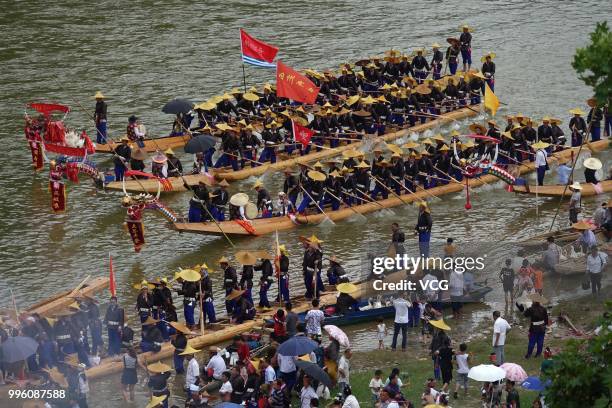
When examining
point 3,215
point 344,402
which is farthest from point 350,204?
point 344,402

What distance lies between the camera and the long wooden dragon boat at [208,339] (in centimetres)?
2398

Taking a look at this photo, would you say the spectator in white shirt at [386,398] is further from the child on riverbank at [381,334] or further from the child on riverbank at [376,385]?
the child on riverbank at [381,334]

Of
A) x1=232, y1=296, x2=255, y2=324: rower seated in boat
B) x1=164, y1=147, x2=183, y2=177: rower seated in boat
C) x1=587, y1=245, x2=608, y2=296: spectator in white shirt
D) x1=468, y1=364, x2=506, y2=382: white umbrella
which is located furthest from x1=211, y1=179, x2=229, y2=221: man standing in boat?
x1=468, y1=364, x2=506, y2=382: white umbrella

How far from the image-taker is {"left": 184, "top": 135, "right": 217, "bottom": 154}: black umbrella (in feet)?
106

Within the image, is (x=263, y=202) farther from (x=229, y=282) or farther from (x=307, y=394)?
(x=307, y=394)

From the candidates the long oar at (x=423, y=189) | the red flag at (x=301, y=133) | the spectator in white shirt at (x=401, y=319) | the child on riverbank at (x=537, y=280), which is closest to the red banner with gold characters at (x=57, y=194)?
the red flag at (x=301, y=133)

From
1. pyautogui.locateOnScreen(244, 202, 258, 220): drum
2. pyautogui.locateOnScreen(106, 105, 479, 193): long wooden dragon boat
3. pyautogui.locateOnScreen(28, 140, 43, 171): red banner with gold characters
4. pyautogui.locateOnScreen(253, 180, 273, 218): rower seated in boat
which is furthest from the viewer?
pyautogui.locateOnScreen(28, 140, 43, 171): red banner with gold characters

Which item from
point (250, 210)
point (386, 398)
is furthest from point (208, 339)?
point (250, 210)

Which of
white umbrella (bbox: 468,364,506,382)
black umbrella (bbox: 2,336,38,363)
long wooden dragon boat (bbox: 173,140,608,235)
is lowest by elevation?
long wooden dragon boat (bbox: 173,140,608,235)

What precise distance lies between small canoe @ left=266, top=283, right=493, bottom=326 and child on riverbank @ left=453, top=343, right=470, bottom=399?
140 inches

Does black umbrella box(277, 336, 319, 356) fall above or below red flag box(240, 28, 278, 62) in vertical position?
below

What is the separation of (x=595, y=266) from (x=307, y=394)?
282 inches

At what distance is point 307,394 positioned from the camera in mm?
21219

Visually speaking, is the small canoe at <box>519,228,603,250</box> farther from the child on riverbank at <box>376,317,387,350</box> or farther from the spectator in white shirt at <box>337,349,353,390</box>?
the spectator in white shirt at <box>337,349,353,390</box>
